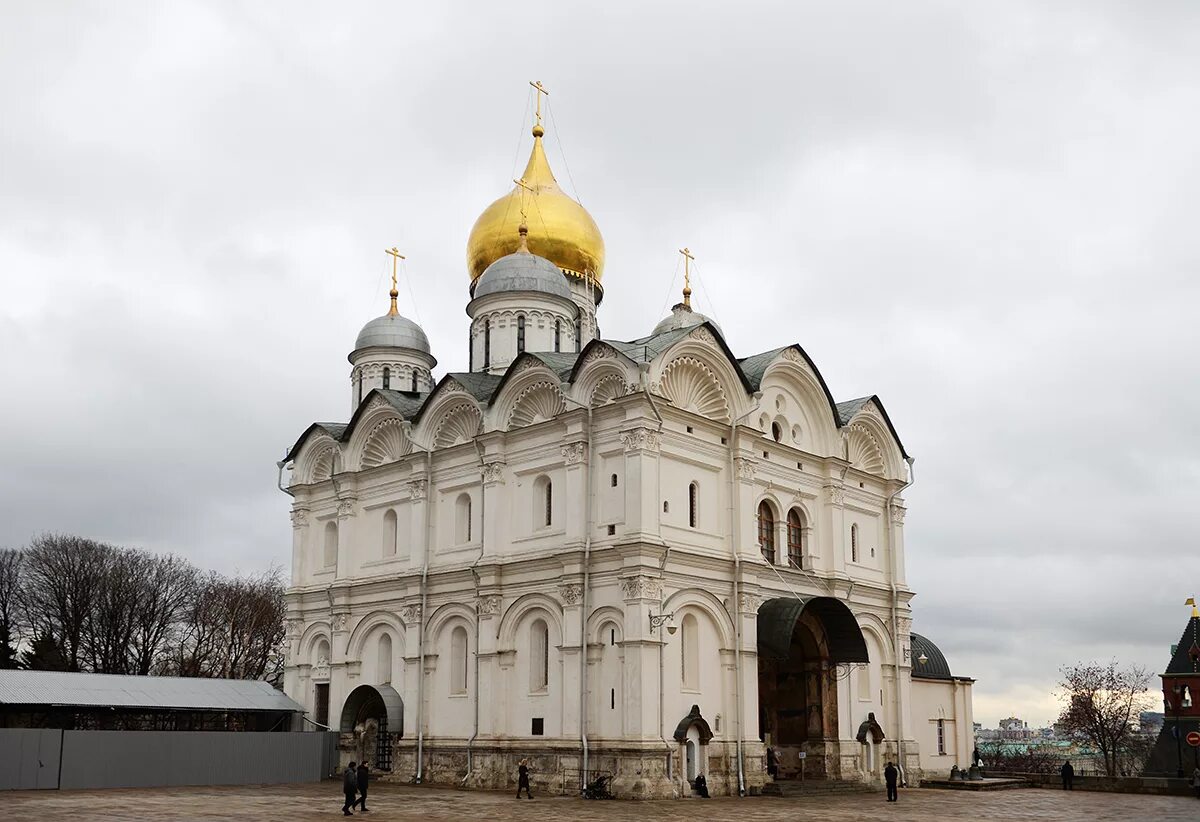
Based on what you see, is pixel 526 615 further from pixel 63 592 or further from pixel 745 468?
pixel 63 592

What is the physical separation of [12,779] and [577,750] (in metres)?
12.3

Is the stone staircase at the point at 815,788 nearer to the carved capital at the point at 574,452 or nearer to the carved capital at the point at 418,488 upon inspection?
the carved capital at the point at 574,452

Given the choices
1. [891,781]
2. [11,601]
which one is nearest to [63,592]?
[11,601]

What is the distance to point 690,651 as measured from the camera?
1038 inches

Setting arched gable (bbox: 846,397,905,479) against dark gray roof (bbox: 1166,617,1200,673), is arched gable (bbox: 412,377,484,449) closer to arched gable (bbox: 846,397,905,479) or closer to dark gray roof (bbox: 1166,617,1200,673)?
arched gable (bbox: 846,397,905,479)

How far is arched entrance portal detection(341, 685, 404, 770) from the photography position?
30.5 m

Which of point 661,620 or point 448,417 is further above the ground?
point 448,417

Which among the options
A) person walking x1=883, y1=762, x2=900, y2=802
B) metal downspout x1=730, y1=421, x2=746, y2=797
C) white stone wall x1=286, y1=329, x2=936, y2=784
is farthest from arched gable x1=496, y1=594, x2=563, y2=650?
person walking x1=883, y1=762, x2=900, y2=802

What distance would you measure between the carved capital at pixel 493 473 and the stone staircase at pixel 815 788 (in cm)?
928

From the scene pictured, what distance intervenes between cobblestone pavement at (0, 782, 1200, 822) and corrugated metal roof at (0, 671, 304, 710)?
335 centimetres

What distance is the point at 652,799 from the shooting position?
24.1 meters

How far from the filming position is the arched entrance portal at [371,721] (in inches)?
1201

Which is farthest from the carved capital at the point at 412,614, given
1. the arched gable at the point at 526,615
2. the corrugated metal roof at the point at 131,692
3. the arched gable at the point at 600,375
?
the arched gable at the point at 600,375

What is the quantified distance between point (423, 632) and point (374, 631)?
262 centimetres
